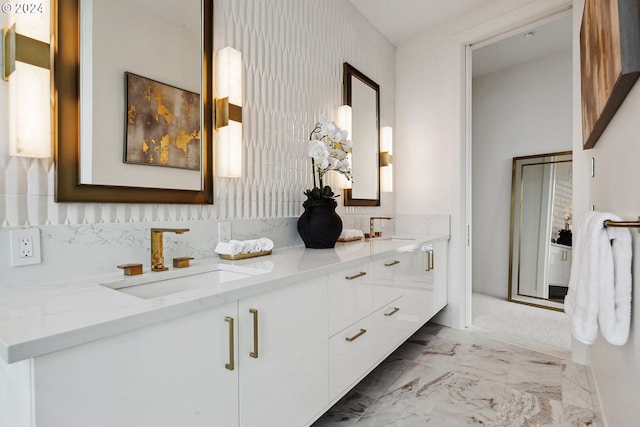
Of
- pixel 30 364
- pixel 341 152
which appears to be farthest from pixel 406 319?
pixel 30 364

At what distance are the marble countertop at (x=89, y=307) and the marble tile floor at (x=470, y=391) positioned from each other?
89 centimetres

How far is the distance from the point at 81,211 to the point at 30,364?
0.71 m

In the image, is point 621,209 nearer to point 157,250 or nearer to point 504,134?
point 157,250

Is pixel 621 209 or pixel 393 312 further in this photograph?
pixel 393 312

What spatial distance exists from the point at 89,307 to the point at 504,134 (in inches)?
167

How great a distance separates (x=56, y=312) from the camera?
792mm

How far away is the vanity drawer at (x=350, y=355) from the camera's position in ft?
4.81

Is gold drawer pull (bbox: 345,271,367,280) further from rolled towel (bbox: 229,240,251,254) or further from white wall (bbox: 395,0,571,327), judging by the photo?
white wall (bbox: 395,0,571,327)

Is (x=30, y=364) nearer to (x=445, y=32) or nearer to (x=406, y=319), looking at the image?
(x=406, y=319)

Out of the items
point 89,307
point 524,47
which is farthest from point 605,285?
point 524,47

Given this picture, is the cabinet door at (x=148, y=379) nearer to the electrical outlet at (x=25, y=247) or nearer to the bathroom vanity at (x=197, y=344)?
the bathroom vanity at (x=197, y=344)

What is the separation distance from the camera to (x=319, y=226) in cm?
195

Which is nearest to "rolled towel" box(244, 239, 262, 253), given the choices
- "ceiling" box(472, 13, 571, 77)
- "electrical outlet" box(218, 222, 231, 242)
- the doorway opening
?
"electrical outlet" box(218, 222, 231, 242)

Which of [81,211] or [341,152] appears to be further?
[341,152]
